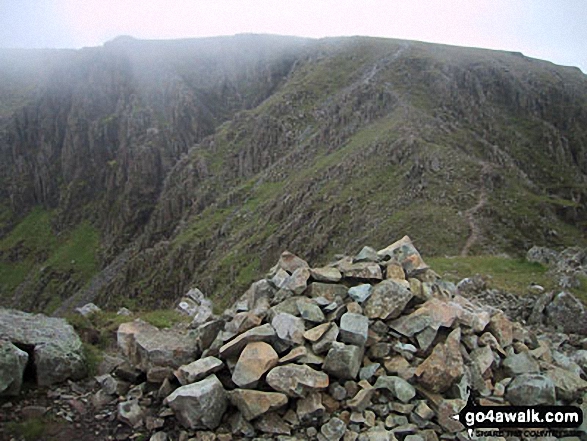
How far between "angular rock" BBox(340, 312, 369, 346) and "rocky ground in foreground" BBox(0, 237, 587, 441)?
29 millimetres

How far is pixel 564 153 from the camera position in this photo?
79000 mm

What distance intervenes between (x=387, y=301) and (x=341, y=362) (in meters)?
2.07

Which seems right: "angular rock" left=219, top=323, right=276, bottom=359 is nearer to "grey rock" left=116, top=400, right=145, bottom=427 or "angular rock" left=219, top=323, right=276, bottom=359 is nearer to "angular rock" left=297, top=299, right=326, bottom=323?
"angular rock" left=297, top=299, right=326, bottom=323

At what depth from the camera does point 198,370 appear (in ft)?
29.9

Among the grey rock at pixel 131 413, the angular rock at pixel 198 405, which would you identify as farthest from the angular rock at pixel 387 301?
the grey rock at pixel 131 413

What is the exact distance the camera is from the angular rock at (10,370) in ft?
29.1

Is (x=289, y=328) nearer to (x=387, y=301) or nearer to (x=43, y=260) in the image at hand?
(x=387, y=301)

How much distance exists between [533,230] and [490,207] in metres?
4.55

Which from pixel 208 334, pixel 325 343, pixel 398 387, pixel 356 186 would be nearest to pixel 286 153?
pixel 356 186

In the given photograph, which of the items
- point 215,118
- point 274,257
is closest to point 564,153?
point 274,257

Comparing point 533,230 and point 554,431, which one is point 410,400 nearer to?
point 554,431

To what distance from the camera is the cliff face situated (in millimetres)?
50875

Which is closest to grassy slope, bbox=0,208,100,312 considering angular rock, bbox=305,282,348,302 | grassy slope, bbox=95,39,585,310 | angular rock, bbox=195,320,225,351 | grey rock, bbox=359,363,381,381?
grassy slope, bbox=95,39,585,310

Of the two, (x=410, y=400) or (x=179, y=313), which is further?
(x=179, y=313)
